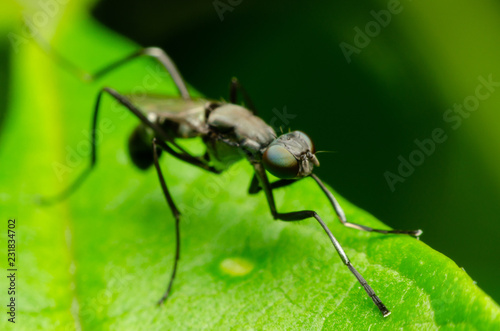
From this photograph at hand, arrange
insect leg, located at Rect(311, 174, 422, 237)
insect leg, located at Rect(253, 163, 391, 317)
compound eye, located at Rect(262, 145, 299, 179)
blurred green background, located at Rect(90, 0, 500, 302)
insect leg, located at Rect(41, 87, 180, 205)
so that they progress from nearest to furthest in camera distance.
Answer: insect leg, located at Rect(253, 163, 391, 317) → insect leg, located at Rect(311, 174, 422, 237) → compound eye, located at Rect(262, 145, 299, 179) → insect leg, located at Rect(41, 87, 180, 205) → blurred green background, located at Rect(90, 0, 500, 302)

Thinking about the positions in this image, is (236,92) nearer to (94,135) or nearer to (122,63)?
(122,63)

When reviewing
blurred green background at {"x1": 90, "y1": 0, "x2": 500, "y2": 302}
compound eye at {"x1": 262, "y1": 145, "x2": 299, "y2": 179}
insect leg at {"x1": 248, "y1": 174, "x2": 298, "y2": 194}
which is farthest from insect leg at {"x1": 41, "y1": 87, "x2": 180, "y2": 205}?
blurred green background at {"x1": 90, "y1": 0, "x2": 500, "y2": 302}

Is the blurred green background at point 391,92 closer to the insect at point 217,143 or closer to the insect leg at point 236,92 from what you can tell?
the insect leg at point 236,92

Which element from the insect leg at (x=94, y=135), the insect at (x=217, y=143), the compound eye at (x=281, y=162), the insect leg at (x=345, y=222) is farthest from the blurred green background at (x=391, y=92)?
the insect leg at (x=94, y=135)

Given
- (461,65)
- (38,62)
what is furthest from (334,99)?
(38,62)

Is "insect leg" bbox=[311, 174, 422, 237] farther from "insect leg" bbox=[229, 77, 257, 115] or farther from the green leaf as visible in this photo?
"insect leg" bbox=[229, 77, 257, 115]

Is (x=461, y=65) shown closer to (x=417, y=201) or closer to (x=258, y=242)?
(x=417, y=201)
